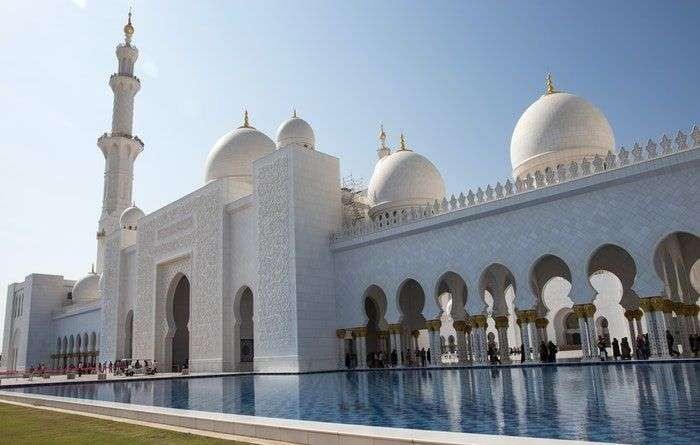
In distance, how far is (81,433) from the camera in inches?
146

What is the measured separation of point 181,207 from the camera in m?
17.3

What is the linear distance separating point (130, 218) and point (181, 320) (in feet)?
17.7

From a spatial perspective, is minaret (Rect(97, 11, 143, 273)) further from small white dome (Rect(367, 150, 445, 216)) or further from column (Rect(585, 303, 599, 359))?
column (Rect(585, 303, 599, 359))

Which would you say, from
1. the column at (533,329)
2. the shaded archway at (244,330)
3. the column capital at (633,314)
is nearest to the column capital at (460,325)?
the column at (533,329)

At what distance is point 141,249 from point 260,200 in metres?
7.03

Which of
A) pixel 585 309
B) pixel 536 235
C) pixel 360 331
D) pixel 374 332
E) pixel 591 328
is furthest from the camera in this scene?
pixel 374 332

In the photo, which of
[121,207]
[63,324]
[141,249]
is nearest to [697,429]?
[141,249]

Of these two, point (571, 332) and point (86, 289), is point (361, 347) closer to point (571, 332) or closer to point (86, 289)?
point (571, 332)

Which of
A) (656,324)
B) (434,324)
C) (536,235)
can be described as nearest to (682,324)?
(656,324)

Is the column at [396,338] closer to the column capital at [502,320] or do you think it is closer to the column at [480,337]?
the column at [480,337]

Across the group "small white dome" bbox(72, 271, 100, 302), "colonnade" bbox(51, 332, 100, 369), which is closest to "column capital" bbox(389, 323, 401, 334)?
"colonnade" bbox(51, 332, 100, 369)

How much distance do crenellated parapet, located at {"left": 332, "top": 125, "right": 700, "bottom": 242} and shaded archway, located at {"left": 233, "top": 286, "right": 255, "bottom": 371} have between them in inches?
135

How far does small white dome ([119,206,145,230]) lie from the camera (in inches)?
858

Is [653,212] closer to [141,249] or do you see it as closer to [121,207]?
[141,249]
